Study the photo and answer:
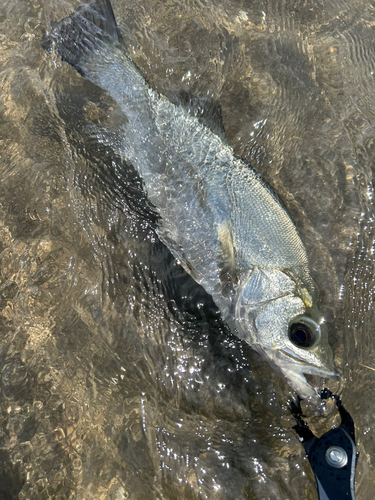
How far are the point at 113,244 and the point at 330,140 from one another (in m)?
2.14

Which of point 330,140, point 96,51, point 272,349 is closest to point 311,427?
point 272,349

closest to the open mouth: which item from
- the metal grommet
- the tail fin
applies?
the metal grommet

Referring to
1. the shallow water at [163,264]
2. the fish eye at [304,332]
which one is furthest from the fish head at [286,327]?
the shallow water at [163,264]

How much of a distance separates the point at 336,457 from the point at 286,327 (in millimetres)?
857

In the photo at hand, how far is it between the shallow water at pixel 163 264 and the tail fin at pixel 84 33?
0.76 feet

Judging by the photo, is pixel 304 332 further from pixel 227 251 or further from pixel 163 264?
pixel 163 264

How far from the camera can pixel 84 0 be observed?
3.12 meters

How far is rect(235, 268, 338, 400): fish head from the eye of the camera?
6.88ft

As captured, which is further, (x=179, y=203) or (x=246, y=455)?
(x=179, y=203)

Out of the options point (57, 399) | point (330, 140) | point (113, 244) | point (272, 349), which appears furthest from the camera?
point (330, 140)

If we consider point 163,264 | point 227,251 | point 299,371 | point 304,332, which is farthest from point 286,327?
point 163,264

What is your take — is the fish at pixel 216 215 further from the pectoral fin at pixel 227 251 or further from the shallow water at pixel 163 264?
the shallow water at pixel 163 264

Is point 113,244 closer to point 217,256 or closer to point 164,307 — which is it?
point 164,307

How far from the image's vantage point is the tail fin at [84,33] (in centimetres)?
285
